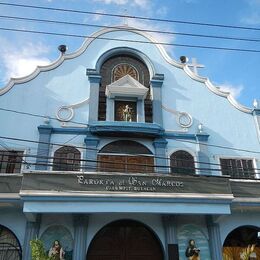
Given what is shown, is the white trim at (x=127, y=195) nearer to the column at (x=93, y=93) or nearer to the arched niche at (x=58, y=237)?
the arched niche at (x=58, y=237)

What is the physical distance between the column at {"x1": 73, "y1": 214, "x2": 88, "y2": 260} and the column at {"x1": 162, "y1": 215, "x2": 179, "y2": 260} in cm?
322

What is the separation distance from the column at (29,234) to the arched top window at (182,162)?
6.23 meters

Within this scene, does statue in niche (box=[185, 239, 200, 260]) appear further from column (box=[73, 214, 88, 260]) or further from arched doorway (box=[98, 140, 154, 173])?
column (box=[73, 214, 88, 260])

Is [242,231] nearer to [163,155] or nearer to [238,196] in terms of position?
[238,196]

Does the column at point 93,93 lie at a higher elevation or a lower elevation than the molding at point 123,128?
higher

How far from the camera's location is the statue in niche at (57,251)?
12.4 m

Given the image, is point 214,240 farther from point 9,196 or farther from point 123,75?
point 123,75

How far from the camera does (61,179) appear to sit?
12.4 meters

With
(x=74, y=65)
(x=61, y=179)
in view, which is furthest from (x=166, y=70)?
(x=61, y=179)

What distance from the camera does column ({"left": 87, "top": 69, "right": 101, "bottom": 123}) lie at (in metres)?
15.7

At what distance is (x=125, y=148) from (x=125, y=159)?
21.8 inches

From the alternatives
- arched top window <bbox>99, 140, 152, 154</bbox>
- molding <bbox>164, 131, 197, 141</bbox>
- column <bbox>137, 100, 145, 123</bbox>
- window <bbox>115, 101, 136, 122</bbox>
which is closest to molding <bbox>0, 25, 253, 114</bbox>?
column <bbox>137, 100, 145, 123</bbox>

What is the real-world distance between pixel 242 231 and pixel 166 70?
343 inches

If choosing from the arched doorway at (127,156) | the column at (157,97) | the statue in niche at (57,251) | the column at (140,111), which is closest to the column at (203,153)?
the column at (157,97)
